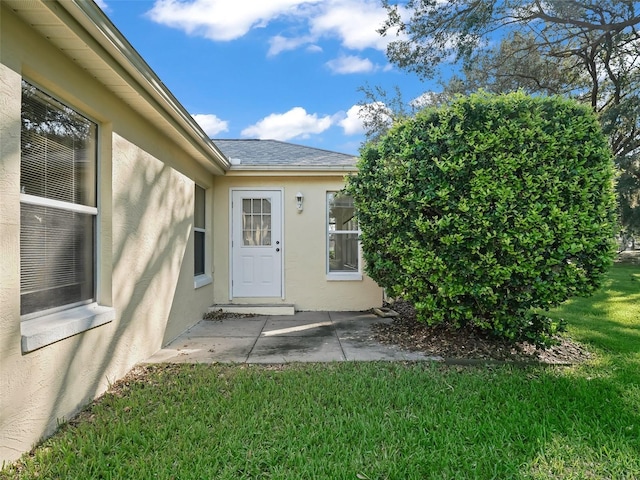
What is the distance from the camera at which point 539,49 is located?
448 inches

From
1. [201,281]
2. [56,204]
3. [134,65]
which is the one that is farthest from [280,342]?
[134,65]

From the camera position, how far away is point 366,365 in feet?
12.1

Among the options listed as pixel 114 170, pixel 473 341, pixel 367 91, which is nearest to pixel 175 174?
pixel 114 170

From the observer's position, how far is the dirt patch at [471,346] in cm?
396

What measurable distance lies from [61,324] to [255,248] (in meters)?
4.21

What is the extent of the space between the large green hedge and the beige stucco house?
3.03 meters

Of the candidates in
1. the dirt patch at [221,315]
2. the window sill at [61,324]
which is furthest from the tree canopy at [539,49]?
the window sill at [61,324]

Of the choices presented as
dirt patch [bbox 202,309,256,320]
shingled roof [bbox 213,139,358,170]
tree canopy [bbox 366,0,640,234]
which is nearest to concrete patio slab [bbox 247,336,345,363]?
dirt patch [bbox 202,309,256,320]

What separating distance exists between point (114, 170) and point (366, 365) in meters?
3.27

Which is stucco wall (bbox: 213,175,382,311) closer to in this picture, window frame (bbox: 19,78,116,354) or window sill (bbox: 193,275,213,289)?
window sill (bbox: 193,275,213,289)

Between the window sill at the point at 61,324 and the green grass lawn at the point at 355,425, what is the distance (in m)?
0.67

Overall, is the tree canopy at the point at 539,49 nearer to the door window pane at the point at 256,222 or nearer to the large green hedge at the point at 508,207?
the large green hedge at the point at 508,207

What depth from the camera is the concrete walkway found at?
3967 mm

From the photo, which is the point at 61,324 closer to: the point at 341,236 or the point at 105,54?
the point at 105,54
